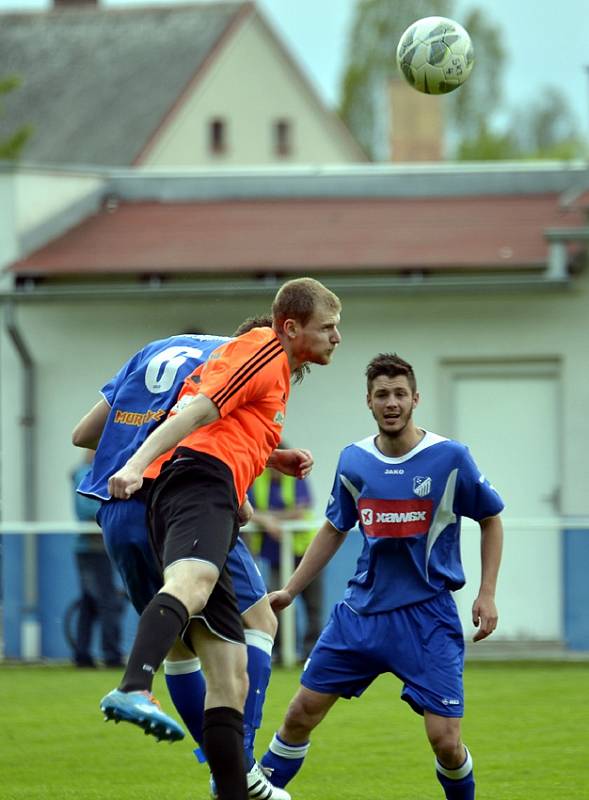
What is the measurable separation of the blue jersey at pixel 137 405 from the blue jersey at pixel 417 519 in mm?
946

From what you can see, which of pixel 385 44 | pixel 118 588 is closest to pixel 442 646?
pixel 118 588

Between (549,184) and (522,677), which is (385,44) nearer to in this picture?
(549,184)

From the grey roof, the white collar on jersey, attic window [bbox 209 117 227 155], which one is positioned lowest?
the white collar on jersey

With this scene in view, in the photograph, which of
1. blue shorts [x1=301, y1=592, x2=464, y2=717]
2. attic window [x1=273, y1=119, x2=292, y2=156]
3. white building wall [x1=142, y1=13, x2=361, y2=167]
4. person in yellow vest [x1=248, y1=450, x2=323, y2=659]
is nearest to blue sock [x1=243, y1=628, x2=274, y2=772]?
blue shorts [x1=301, y1=592, x2=464, y2=717]

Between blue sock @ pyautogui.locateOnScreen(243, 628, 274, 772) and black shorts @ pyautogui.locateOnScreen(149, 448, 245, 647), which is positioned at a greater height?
black shorts @ pyautogui.locateOnScreen(149, 448, 245, 647)

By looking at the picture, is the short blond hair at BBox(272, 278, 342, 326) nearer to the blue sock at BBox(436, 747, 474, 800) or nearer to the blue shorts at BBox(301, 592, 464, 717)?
the blue shorts at BBox(301, 592, 464, 717)

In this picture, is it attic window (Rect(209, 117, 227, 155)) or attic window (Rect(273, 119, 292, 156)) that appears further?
attic window (Rect(273, 119, 292, 156))

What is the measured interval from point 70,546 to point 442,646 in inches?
318

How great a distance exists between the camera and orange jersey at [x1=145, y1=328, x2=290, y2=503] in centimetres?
652

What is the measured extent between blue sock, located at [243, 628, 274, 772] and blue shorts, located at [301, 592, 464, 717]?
9.3 inches

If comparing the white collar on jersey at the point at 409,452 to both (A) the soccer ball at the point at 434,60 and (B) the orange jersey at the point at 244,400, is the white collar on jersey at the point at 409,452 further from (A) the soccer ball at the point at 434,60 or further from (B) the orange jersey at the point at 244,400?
(A) the soccer ball at the point at 434,60

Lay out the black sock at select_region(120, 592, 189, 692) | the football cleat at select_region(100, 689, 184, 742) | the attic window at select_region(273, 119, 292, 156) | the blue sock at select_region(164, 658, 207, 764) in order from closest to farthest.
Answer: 1. the football cleat at select_region(100, 689, 184, 742)
2. the black sock at select_region(120, 592, 189, 692)
3. the blue sock at select_region(164, 658, 207, 764)
4. the attic window at select_region(273, 119, 292, 156)

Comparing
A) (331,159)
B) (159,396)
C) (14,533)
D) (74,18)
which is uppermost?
(74,18)

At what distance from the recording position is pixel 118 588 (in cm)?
1438
